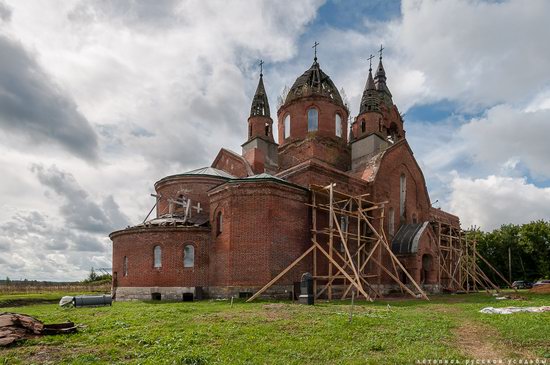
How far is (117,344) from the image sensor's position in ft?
29.8

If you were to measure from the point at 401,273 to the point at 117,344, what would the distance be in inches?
828

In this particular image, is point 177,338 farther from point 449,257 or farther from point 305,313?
point 449,257

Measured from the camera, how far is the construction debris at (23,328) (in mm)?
9297

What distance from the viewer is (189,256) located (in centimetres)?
2169

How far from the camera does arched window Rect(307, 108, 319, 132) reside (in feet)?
96.8

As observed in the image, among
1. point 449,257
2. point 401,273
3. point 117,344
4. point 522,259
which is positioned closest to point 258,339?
point 117,344

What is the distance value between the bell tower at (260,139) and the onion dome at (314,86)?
2.27 m

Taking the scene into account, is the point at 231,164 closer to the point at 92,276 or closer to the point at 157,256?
the point at 157,256

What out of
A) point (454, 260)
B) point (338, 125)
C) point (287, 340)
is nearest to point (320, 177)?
point (338, 125)

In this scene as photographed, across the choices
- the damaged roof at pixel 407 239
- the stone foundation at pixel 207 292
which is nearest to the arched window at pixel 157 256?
the stone foundation at pixel 207 292

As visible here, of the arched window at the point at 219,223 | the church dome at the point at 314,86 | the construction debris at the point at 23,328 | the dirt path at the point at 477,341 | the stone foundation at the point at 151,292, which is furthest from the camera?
the church dome at the point at 314,86

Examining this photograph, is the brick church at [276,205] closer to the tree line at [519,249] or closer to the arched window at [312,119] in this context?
the arched window at [312,119]

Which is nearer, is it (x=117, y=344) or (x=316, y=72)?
(x=117, y=344)

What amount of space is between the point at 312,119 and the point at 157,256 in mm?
14292
